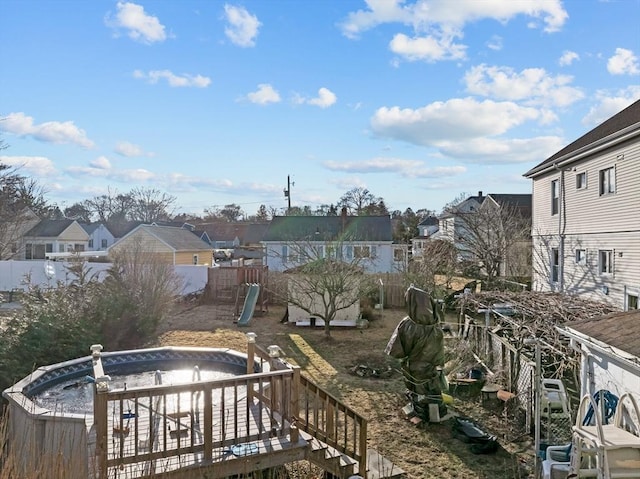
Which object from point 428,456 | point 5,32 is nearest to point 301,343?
point 428,456

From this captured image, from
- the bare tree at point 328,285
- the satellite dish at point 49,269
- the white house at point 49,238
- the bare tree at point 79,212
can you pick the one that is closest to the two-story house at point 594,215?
the bare tree at point 328,285

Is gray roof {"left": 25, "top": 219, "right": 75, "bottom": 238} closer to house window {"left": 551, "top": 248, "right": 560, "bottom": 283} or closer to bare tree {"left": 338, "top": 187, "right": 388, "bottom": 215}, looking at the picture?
bare tree {"left": 338, "top": 187, "right": 388, "bottom": 215}

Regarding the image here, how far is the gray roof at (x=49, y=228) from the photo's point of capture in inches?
1578

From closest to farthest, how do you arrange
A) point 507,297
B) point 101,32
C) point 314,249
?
point 101,32 → point 507,297 → point 314,249

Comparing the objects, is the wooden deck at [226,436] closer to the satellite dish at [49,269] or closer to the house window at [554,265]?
the house window at [554,265]

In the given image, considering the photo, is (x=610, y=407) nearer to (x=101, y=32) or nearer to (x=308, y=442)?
(x=308, y=442)

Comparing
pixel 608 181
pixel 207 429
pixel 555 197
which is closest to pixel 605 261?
pixel 608 181

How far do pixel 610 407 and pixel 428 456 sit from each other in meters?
2.65

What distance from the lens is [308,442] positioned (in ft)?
19.6

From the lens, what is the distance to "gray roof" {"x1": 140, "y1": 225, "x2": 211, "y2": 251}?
102 ft

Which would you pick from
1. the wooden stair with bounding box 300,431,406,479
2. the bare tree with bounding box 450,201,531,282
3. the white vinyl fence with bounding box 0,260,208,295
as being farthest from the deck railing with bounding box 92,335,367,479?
the bare tree with bounding box 450,201,531,282

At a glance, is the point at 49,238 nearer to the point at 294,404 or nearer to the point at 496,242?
the point at 496,242

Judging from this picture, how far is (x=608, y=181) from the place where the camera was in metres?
15.3

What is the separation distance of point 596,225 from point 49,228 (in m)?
42.2
